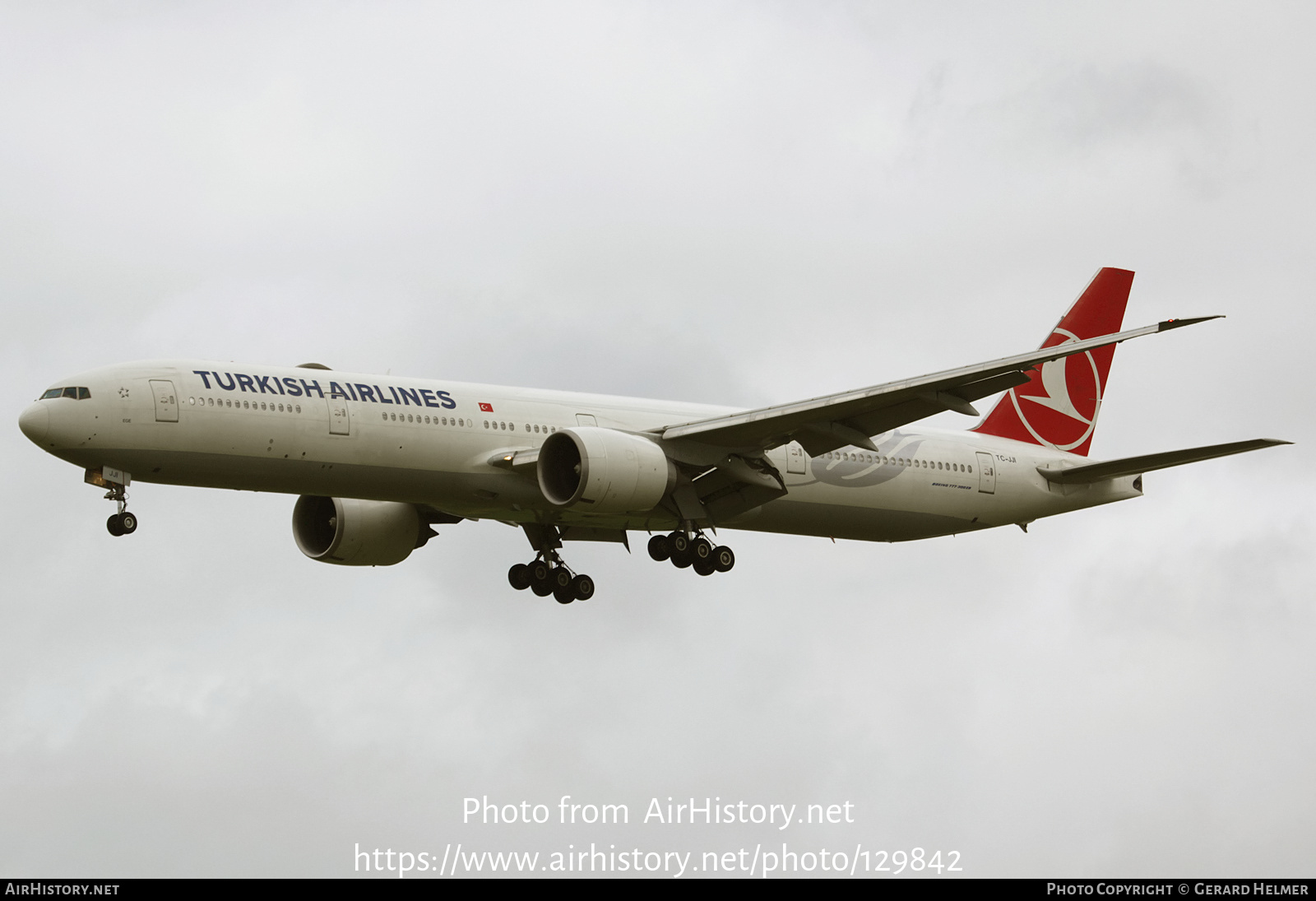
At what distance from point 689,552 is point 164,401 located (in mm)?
13022

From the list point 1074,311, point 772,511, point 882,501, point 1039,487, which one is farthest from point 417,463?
point 1074,311

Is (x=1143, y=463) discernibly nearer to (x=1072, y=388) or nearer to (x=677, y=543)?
(x=1072, y=388)

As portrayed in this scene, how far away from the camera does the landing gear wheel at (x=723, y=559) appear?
43125mm

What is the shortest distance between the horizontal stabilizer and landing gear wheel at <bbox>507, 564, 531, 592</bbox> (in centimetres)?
1396

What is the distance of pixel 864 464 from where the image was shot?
4519 centimetres

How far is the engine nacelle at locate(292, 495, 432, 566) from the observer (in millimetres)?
45125

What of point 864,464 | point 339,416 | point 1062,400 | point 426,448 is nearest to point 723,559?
point 864,464

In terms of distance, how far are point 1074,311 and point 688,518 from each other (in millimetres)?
15766

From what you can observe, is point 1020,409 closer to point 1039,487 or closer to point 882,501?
point 1039,487

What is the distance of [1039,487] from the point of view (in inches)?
1886

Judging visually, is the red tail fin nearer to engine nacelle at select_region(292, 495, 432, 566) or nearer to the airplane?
the airplane

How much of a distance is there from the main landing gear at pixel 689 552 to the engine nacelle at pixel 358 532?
6618mm

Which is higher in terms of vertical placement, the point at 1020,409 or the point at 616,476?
the point at 1020,409

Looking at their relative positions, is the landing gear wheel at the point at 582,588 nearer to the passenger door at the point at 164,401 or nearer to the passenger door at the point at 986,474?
the passenger door at the point at 986,474
